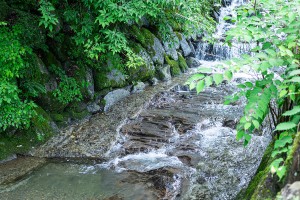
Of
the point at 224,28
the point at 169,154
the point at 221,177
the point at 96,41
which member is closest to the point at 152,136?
the point at 169,154

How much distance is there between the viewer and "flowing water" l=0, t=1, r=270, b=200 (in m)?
4.57

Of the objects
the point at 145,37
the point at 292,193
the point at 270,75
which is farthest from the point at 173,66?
the point at 292,193

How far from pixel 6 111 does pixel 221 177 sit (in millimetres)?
4031

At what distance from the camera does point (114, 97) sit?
8156mm

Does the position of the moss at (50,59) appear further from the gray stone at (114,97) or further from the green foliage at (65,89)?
the gray stone at (114,97)

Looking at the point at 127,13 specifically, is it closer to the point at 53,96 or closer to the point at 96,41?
the point at 96,41

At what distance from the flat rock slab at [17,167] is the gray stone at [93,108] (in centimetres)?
211

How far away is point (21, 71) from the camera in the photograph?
573 centimetres

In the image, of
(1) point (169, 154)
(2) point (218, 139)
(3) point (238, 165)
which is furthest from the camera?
(2) point (218, 139)

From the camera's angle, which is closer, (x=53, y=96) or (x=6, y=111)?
(x=6, y=111)

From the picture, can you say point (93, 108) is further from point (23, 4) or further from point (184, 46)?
point (184, 46)

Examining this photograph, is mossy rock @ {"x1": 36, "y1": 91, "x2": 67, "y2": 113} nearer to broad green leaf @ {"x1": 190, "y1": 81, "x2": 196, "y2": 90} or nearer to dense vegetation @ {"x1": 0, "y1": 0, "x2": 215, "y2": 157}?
dense vegetation @ {"x1": 0, "y1": 0, "x2": 215, "y2": 157}

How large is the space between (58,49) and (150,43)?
394 cm

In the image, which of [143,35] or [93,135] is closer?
[93,135]
